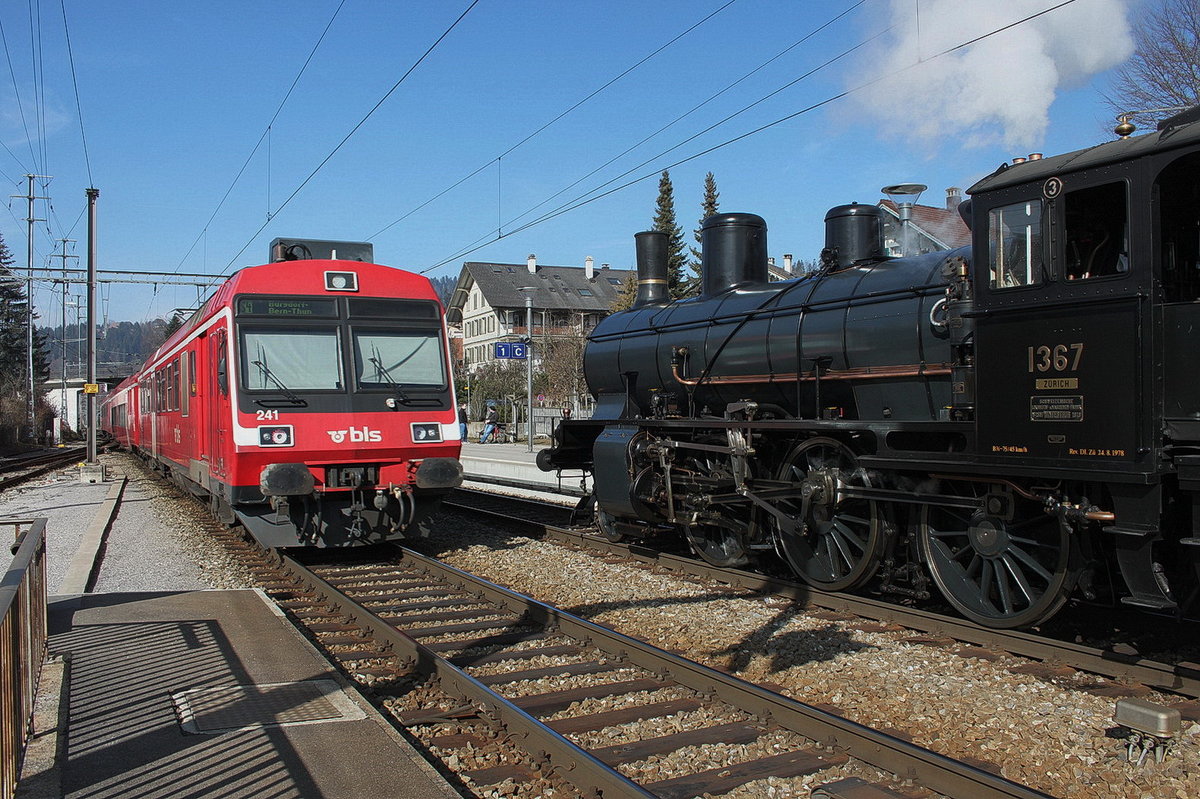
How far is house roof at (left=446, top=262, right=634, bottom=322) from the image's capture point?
226 feet

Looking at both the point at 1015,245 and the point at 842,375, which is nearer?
the point at 1015,245

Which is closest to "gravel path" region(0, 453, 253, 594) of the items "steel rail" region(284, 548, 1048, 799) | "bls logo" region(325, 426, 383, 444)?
"bls logo" region(325, 426, 383, 444)

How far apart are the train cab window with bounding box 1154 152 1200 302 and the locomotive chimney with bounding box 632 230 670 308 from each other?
7095mm

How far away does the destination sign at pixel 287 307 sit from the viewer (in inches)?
412

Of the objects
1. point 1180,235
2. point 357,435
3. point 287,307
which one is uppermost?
point 287,307

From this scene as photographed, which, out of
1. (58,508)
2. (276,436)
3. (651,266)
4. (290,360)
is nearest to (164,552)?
(276,436)

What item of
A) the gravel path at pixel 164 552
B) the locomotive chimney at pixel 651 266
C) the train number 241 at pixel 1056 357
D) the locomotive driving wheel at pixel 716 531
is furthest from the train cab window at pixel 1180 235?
the gravel path at pixel 164 552

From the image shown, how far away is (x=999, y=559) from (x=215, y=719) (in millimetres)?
5421

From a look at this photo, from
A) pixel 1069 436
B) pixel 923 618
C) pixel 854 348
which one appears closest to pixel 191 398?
pixel 854 348

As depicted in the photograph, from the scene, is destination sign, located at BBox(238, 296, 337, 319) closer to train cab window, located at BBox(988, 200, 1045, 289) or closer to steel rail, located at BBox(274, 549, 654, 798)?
steel rail, located at BBox(274, 549, 654, 798)

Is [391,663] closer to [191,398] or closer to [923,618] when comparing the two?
[923,618]

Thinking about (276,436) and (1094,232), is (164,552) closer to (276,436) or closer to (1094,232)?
(276,436)

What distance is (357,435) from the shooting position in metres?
10.5

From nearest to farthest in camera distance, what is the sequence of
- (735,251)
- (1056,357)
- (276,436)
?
(1056,357), (276,436), (735,251)
